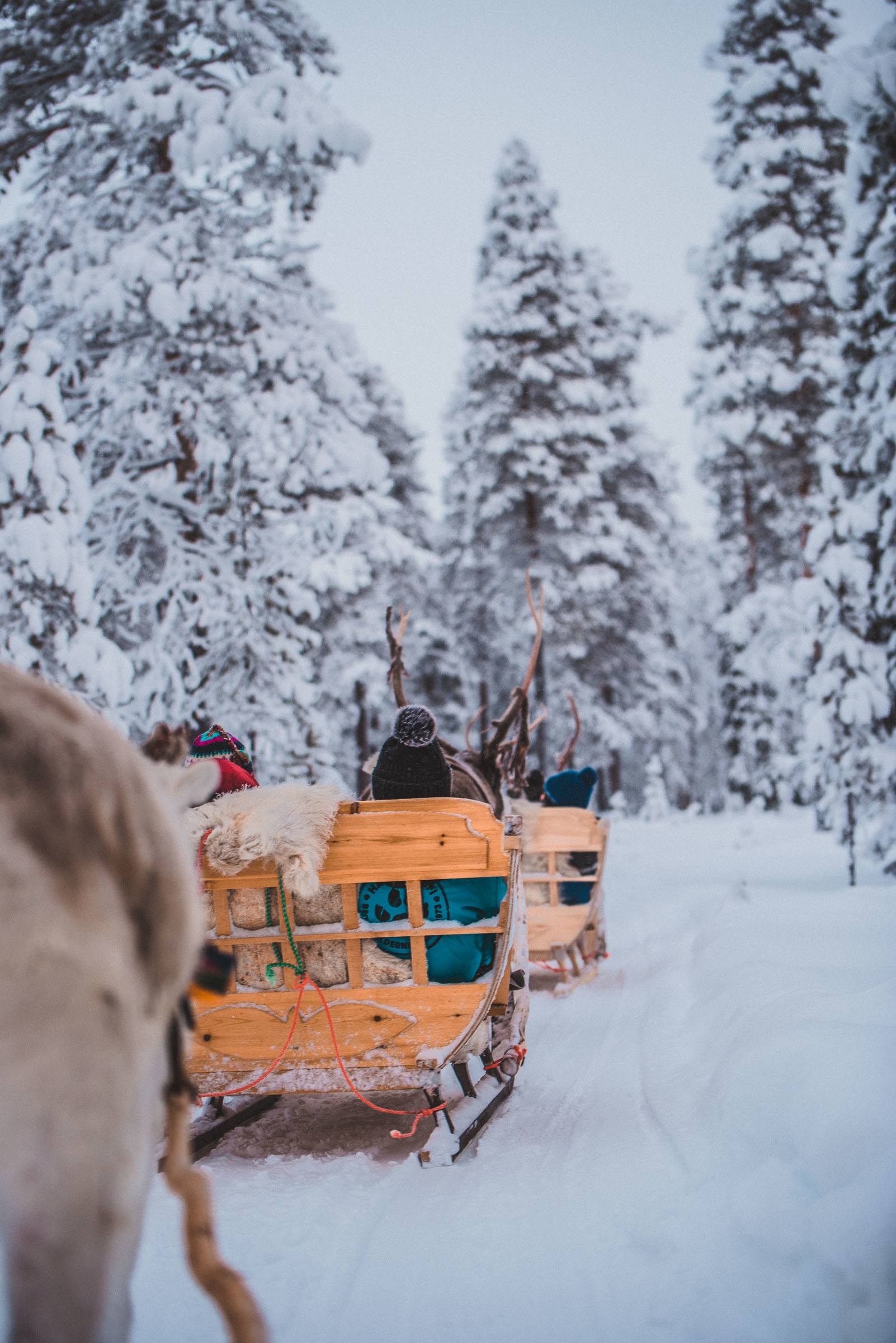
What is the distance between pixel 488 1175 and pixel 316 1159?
74 centimetres

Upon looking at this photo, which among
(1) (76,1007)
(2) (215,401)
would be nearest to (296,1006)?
(1) (76,1007)

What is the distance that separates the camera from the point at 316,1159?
347 centimetres

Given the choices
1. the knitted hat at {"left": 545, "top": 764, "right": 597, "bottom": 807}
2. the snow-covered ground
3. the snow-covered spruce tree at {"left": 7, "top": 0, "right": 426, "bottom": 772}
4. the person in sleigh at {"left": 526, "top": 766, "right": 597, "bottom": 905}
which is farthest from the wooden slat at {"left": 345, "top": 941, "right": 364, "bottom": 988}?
the snow-covered spruce tree at {"left": 7, "top": 0, "right": 426, "bottom": 772}

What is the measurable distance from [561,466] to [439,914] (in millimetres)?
16196

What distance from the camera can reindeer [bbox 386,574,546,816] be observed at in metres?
5.52

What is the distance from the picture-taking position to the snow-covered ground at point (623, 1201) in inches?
88.7

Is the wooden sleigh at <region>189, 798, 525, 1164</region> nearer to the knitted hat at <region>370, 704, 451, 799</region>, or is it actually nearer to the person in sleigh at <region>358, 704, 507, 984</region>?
the person in sleigh at <region>358, 704, 507, 984</region>

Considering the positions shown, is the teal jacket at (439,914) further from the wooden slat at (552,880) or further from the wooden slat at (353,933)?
the wooden slat at (552,880)

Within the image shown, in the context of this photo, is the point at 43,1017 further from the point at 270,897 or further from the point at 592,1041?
the point at 592,1041

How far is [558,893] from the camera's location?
6562mm

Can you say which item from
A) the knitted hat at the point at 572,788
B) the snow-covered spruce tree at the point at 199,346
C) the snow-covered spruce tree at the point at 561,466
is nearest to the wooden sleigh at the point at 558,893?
the knitted hat at the point at 572,788

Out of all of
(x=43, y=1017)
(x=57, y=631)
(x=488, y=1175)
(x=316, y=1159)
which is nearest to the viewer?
(x=43, y=1017)

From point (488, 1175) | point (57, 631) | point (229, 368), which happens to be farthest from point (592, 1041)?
point (229, 368)

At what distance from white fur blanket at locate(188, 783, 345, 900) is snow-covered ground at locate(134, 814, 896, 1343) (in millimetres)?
1148
